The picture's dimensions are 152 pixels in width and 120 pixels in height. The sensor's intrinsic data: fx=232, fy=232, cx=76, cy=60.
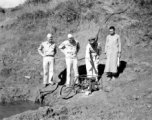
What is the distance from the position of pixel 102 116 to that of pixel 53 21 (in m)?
9.07

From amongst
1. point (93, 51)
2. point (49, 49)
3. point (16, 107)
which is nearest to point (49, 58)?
point (49, 49)

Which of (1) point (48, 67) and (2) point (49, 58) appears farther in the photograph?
(1) point (48, 67)

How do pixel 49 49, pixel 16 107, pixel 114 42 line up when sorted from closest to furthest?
pixel 114 42, pixel 16 107, pixel 49 49

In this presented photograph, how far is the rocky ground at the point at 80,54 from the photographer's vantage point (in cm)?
576

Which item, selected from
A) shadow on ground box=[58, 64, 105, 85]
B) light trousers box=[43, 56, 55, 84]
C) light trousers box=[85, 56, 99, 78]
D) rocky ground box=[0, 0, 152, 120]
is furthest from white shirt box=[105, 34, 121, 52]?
light trousers box=[43, 56, 55, 84]

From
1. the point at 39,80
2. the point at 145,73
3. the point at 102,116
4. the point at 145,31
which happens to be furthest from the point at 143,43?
the point at 102,116

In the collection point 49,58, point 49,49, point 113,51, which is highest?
point 49,49

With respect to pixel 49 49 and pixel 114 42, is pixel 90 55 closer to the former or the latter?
pixel 114 42

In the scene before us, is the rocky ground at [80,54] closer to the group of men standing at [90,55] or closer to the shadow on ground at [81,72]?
the shadow on ground at [81,72]

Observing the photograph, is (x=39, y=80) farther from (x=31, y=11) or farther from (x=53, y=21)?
(x=31, y=11)

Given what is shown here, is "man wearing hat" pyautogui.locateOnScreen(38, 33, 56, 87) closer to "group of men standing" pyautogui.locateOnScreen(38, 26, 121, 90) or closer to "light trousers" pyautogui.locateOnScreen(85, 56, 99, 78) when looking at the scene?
"group of men standing" pyautogui.locateOnScreen(38, 26, 121, 90)

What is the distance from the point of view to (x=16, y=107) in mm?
7660

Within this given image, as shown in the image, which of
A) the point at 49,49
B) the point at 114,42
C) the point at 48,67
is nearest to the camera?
the point at 114,42

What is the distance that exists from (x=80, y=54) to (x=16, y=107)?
370 centimetres
